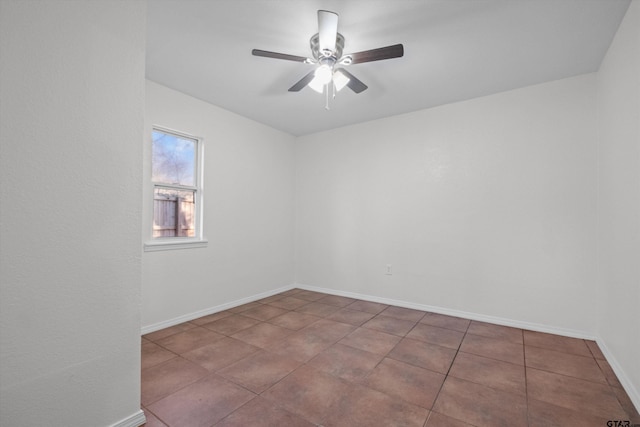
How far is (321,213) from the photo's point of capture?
4.65 m

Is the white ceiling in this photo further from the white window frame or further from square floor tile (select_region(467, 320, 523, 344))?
square floor tile (select_region(467, 320, 523, 344))

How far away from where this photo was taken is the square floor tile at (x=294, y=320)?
10.3ft

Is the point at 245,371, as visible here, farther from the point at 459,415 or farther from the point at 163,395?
the point at 459,415

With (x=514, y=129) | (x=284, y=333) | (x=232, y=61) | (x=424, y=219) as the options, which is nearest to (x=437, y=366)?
(x=284, y=333)

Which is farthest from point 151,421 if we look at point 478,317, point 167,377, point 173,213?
point 478,317

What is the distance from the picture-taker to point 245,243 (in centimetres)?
404

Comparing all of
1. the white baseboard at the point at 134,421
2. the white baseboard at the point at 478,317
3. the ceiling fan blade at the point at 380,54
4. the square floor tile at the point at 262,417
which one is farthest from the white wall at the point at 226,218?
the ceiling fan blade at the point at 380,54

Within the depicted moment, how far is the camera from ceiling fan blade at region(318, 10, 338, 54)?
A: 1742 millimetres

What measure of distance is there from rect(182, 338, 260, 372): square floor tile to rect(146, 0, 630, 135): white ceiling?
2.67 m

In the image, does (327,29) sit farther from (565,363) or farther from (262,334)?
(565,363)

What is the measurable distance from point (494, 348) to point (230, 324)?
8.89 feet

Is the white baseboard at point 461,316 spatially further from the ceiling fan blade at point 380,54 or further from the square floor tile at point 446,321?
the ceiling fan blade at point 380,54

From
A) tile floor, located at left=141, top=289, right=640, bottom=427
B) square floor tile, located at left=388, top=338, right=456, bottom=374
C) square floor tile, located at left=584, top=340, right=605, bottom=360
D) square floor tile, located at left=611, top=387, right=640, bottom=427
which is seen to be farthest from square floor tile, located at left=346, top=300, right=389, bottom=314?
square floor tile, located at left=611, top=387, right=640, bottom=427

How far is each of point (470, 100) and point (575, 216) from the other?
1.70 m
